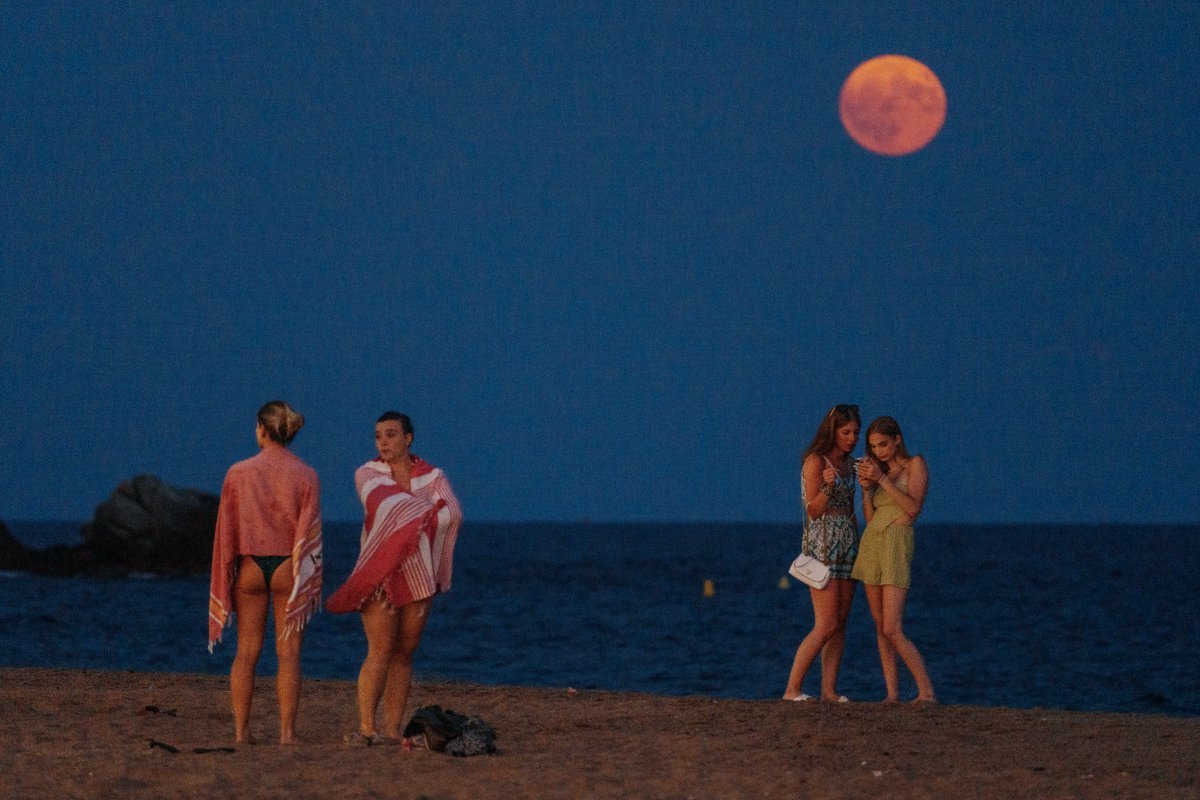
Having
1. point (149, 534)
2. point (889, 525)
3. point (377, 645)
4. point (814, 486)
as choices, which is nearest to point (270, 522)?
point (377, 645)

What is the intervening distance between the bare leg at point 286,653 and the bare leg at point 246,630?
9cm

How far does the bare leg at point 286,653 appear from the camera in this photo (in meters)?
8.31

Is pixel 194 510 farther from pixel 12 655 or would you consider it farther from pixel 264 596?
pixel 264 596

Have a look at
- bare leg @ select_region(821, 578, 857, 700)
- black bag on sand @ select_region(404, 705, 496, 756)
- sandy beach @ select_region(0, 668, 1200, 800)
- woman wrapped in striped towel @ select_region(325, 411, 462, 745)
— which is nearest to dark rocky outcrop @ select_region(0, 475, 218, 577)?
sandy beach @ select_region(0, 668, 1200, 800)

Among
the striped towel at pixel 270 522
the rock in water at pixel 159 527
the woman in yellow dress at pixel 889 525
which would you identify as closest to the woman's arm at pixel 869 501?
the woman in yellow dress at pixel 889 525

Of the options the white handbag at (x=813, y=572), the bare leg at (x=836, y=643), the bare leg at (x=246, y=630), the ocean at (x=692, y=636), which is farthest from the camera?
the ocean at (x=692, y=636)

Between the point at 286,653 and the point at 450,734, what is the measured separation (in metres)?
1.04

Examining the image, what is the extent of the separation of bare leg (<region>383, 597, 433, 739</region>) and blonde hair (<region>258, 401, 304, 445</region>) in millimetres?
1164

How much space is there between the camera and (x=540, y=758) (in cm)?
866

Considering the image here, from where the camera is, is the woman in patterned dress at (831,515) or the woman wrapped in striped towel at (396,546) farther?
the woman in patterned dress at (831,515)

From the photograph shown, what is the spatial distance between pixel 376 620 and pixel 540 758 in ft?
4.14

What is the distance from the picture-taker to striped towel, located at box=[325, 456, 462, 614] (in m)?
8.25

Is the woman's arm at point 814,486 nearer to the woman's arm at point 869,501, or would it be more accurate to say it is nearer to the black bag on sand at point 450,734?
the woman's arm at point 869,501

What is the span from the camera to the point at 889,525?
34.2 feet
